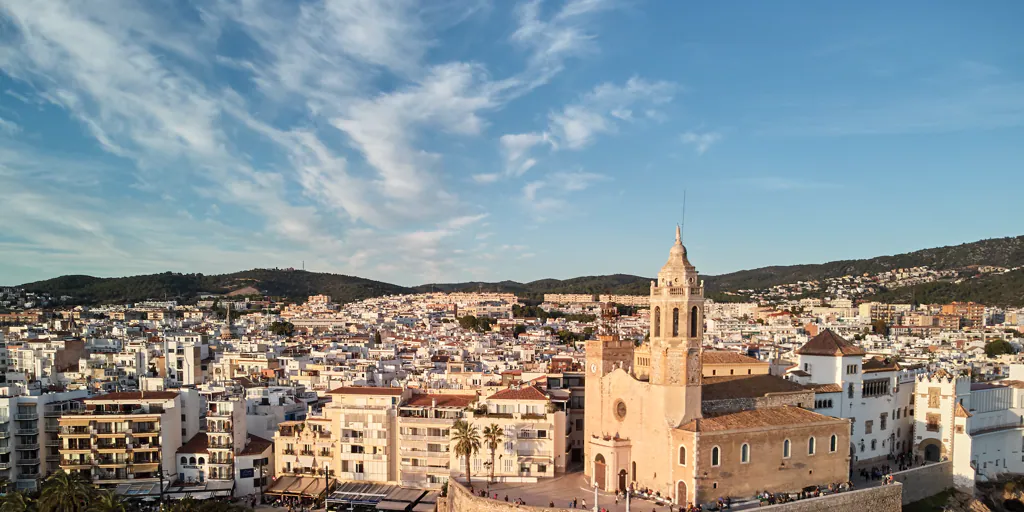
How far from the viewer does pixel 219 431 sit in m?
45.1

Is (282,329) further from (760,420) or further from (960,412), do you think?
(960,412)

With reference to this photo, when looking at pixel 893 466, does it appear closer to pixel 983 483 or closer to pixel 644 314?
pixel 983 483

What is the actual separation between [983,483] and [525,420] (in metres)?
30.6

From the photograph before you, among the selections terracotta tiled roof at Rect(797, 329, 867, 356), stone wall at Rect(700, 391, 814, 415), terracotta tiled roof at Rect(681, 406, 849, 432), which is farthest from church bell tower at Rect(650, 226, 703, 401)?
terracotta tiled roof at Rect(797, 329, 867, 356)

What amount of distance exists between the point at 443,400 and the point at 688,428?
16.6 meters

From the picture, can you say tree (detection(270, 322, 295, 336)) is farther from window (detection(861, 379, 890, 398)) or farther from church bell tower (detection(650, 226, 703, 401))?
window (detection(861, 379, 890, 398))

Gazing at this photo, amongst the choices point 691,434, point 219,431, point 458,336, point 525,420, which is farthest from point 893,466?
point 458,336

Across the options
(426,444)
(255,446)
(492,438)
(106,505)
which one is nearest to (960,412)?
(492,438)

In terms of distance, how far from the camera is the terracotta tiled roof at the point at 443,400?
45281 millimetres

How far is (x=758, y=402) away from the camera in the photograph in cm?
4116

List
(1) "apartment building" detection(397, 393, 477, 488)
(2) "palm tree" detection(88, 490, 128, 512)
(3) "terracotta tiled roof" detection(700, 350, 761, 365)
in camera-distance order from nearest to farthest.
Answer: (2) "palm tree" detection(88, 490, 128, 512), (1) "apartment building" detection(397, 393, 477, 488), (3) "terracotta tiled roof" detection(700, 350, 761, 365)

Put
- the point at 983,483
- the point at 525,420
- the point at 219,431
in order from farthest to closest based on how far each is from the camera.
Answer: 1. the point at 983,483
2. the point at 219,431
3. the point at 525,420

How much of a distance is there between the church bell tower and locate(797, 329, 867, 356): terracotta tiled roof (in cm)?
1331

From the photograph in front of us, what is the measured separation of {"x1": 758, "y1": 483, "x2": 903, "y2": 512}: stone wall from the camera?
36.3m
